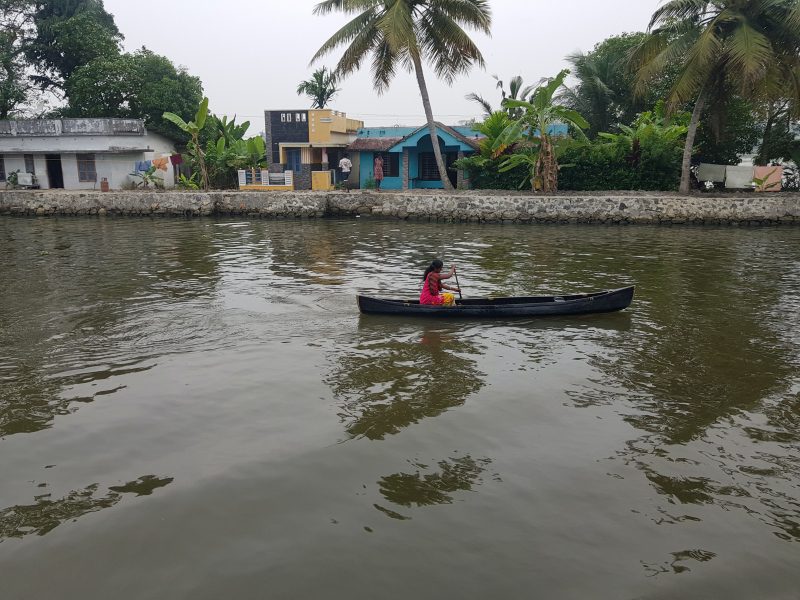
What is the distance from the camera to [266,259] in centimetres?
1866

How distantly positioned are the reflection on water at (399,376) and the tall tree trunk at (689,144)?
62.3ft

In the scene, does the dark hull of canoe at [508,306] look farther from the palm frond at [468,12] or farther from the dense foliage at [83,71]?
the dense foliage at [83,71]

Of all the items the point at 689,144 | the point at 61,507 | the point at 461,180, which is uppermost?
the point at 689,144

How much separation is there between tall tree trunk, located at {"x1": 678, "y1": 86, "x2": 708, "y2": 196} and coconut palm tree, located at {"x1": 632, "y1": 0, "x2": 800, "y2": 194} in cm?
21

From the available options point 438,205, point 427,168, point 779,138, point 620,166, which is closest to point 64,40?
point 427,168

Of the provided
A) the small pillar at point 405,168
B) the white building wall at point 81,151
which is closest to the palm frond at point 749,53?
the small pillar at point 405,168

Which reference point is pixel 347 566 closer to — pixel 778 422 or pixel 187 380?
pixel 187 380

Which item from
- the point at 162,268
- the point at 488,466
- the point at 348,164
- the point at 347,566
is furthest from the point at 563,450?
the point at 348,164

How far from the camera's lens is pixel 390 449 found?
6770mm

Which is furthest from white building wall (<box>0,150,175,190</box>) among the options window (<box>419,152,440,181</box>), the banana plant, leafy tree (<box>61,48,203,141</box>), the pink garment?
the pink garment

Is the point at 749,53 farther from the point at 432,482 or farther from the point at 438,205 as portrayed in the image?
the point at 432,482

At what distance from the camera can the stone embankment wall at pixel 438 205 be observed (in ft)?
82.3

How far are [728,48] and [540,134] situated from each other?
7.49m

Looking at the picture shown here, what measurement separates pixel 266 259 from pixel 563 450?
13.5 m
